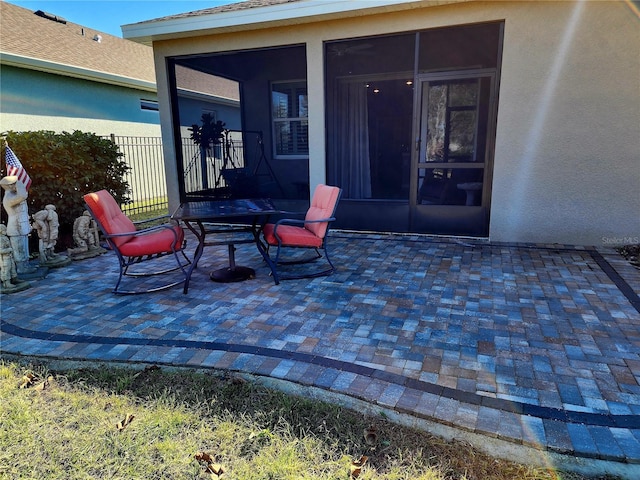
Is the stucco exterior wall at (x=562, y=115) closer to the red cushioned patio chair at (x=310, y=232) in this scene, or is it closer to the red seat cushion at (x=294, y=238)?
the red cushioned patio chair at (x=310, y=232)

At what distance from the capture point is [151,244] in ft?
12.8

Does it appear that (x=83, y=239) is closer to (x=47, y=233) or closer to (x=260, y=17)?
(x=47, y=233)

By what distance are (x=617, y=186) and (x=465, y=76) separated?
2.33m

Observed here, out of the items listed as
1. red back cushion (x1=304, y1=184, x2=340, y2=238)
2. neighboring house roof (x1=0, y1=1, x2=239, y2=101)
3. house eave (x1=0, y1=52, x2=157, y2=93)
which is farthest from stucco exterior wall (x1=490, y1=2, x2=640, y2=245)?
house eave (x1=0, y1=52, x2=157, y2=93)

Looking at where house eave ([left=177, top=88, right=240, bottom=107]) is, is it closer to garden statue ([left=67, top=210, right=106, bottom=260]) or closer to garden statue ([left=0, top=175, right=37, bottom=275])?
garden statue ([left=67, top=210, right=106, bottom=260])

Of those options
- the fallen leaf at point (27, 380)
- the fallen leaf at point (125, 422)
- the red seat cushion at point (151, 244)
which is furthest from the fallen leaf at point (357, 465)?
the red seat cushion at point (151, 244)

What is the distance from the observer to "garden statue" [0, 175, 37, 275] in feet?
13.3

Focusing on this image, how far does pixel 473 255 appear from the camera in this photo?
16.2 feet

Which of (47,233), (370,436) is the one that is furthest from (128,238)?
(370,436)

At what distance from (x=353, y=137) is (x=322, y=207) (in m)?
3.66

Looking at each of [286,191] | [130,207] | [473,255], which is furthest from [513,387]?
[130,207]

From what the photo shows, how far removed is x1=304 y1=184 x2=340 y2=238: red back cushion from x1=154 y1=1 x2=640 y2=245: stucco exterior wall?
2.43m

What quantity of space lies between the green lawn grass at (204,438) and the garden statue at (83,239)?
2.91m

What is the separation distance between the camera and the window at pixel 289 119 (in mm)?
8422
